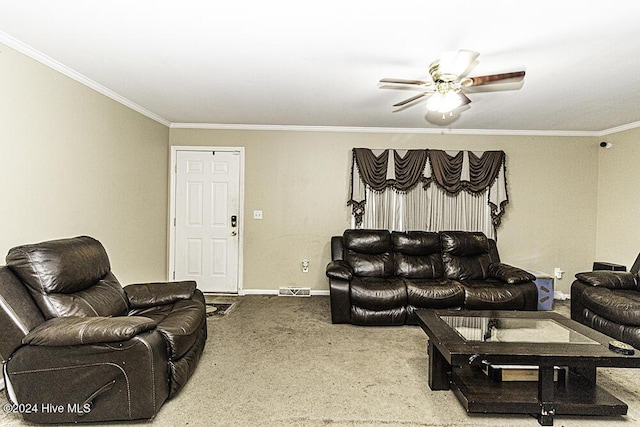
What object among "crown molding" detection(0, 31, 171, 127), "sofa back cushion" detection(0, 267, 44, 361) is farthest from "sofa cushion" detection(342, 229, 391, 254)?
"sofa back cushion" detection(0, 267, 44, 361)

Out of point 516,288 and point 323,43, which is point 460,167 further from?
point 323,43

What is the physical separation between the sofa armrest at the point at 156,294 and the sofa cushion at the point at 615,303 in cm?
369

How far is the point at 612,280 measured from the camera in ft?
13.2

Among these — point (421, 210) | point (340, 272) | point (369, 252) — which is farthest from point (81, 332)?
point (421, 210)

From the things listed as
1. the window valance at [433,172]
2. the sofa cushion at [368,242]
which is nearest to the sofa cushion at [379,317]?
the sofa cushion at [368,242]

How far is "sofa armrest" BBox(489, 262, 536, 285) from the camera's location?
436 cm

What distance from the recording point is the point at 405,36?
2619mm

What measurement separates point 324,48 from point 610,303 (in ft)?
10.9

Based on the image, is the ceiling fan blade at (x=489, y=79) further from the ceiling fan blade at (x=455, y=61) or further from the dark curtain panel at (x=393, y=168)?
the dark curtain panel at (x=393, y=168)

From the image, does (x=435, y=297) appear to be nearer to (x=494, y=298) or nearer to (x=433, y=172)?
(x=494, y=298)

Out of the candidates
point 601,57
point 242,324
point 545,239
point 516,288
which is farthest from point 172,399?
point 545,239

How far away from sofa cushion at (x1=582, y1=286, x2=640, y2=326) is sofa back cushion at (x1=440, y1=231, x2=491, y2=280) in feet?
3.82

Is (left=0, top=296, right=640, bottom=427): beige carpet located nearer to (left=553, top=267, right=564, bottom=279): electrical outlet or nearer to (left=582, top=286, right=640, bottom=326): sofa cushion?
(left=582, top=286, right=640, bottom=326): sofa cushion

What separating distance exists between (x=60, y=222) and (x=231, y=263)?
2604mm
